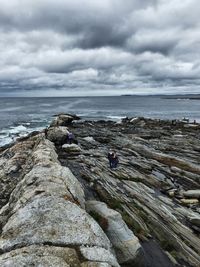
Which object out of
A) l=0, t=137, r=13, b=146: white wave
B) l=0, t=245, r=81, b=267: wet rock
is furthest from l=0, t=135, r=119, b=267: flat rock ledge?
l=0, t=137, r=13, b=146: white wave

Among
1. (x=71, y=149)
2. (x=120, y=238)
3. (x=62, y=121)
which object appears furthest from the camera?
(x=62, y=121)

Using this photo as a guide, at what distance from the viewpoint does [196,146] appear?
164ft

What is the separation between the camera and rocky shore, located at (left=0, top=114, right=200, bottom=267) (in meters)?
13.9

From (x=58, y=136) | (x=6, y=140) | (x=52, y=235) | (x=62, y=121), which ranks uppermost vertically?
(x=52, y=235)

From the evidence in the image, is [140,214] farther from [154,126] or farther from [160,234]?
[154,126]

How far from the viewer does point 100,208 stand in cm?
2200

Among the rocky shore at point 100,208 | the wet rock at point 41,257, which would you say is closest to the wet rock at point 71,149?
the rocky shore at point 100,208

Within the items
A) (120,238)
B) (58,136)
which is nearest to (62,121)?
(58,136)

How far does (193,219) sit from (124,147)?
25.2m

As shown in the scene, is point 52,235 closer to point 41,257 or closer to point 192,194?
point 41,257

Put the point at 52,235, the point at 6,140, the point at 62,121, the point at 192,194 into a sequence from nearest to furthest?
the point at 52,235 → the point at 192,194 → the point at 6,140 → the point at 62,121

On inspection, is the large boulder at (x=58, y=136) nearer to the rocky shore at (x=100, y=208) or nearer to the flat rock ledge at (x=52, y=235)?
the rocky shore at (x=100, y=208)

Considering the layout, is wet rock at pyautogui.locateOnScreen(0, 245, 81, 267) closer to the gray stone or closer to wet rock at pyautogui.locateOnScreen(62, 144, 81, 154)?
the gray stone

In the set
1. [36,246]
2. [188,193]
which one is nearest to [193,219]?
[188,193]
